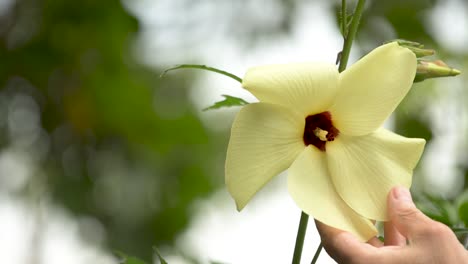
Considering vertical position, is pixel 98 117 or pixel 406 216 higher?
pixel 406 216

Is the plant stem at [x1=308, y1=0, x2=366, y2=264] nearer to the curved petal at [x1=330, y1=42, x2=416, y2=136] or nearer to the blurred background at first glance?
the curved petal at [x1=330, y1=42, x2=416, y2=136]

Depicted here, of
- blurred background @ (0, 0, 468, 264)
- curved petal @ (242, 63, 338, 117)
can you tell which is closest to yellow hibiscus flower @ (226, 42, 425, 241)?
curved petal @ (242, 63, 338, 117)

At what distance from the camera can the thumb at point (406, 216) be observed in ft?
1.76

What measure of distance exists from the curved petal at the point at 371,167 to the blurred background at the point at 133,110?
1.41 metres

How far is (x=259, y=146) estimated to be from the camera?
566 mm

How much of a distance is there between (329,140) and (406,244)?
4.2 inches

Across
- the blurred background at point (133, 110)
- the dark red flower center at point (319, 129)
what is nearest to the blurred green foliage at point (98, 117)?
the blurred background at point (133, 110)

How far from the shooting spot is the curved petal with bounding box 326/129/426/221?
1.89 ft

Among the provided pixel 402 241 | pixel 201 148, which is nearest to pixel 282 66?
pixel 402 241

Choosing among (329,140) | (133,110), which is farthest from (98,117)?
(329,140)

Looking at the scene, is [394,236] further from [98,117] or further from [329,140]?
[98,117]

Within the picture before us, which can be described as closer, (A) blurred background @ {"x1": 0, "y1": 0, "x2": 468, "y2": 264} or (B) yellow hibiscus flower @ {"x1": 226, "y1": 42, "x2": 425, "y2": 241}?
(B) yellow hibiscus flower @ {"x1": 226, "y1": 42, "x2": 425, "y2": 241}

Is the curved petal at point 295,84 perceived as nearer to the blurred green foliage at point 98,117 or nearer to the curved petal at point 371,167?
the curved petal at point 371,167

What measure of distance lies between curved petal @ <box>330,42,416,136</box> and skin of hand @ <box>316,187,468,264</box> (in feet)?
0.23
